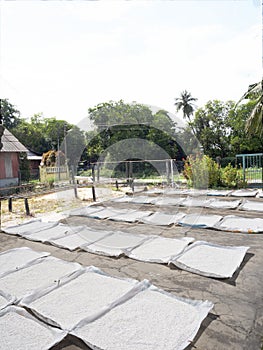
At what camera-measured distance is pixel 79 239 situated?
11.4ft

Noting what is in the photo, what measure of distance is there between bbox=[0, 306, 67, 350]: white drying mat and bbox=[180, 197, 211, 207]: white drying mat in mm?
4018

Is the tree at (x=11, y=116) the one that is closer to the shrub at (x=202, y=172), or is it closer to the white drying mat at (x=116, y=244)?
the shrub at (x=202, y=172)

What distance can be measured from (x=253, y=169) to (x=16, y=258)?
6.89m

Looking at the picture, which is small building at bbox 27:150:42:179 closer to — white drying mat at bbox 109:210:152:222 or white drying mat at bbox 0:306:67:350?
white drying mat at bbox 109:210:152:222

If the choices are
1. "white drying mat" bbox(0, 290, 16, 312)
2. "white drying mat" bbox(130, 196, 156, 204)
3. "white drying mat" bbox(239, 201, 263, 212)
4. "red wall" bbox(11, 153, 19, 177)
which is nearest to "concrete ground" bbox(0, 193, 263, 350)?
"white drying mat" bbox(0, 290, 16, 312)

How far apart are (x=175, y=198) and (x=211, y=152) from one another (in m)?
9.20

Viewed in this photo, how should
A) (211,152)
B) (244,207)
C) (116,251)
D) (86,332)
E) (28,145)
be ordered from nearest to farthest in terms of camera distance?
(86,332), (116,251), (244,207), (211,152), (28,145)

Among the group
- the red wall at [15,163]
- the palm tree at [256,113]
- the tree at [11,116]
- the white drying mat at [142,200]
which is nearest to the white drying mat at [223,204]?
the white drying mat at [142,200]

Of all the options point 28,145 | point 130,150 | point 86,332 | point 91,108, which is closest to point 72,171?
point 130,150

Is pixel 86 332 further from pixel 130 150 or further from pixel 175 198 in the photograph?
A: pixel 130 150

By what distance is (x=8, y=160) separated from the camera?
9570mm

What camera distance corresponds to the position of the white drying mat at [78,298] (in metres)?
1.81

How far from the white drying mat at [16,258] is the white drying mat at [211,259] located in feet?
4.86

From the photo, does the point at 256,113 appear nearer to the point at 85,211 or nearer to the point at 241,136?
the point at 85,211
